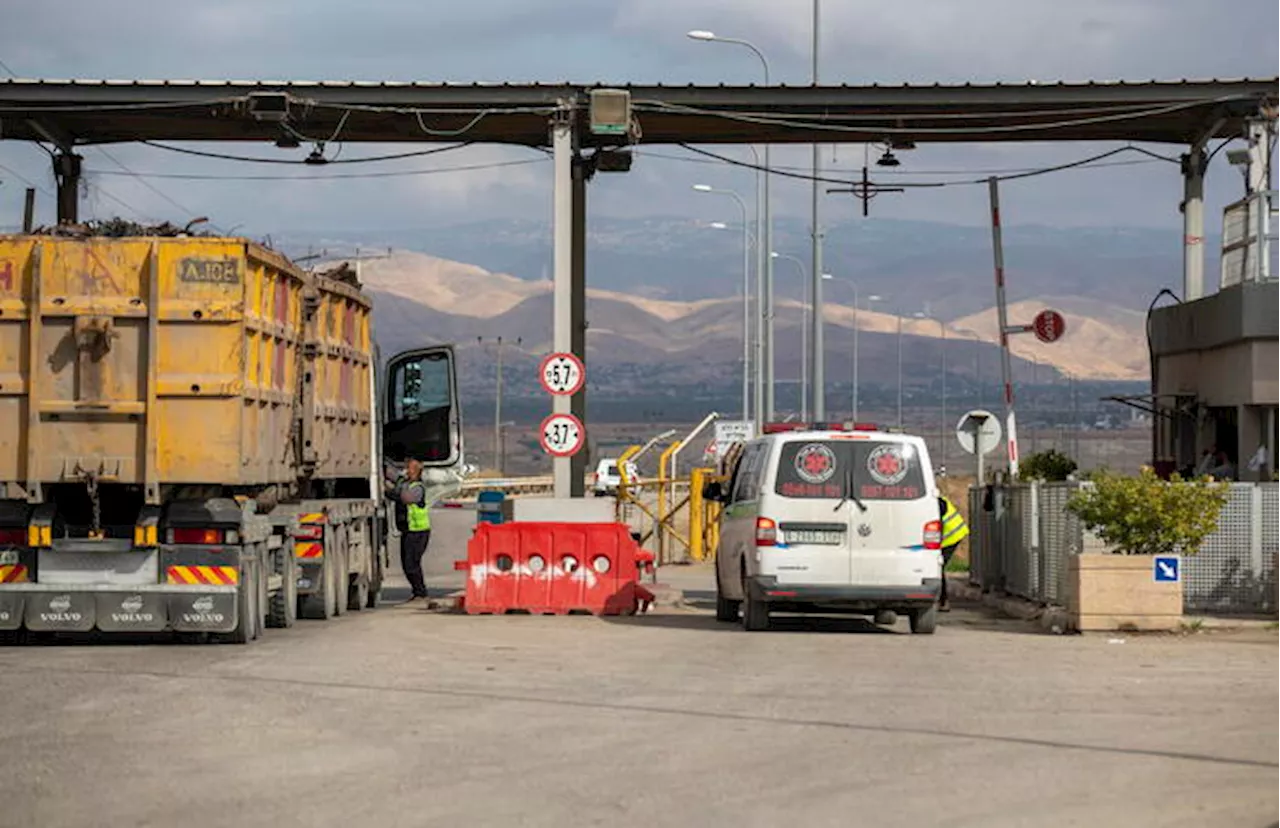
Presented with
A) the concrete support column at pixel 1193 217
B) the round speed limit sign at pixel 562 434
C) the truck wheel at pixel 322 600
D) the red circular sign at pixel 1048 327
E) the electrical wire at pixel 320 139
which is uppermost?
the electrical wire at pixel 320 139

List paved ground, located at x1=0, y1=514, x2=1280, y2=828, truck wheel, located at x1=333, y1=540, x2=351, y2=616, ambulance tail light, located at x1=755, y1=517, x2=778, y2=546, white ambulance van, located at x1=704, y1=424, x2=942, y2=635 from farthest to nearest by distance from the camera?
truck wheel, located at x1=333, y1=540, x2=351, y2=616 < ambulance tail light, located at x1=755, y1=517, x2=778, y2=546 < white ambulance van, located at x1=704, y1=424, x2=942, y2=635 < paved ground, located at x1=0, y1=514, x2=1280, y2=828

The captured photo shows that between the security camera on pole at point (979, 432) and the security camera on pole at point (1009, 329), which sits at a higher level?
the security camera on pole at point (1009, 329)

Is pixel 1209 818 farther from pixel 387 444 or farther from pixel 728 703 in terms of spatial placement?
pixel 387 444

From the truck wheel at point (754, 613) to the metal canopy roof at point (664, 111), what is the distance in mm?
10050

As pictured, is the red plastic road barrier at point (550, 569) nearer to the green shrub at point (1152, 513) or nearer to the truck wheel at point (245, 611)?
the truck wheel at point (245, 611)

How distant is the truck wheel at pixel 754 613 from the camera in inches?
939

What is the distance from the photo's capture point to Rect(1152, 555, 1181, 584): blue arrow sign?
77.4 feet

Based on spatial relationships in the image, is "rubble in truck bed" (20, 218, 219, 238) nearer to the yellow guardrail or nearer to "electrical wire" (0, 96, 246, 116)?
"electrical wire" (0, 96, 246, 116)

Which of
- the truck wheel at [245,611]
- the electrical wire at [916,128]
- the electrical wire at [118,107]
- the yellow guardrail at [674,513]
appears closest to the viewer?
the truck wheel at [245,611]

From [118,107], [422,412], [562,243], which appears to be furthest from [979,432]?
[118,107]

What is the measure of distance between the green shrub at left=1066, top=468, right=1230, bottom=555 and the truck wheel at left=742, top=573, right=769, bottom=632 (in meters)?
3.50

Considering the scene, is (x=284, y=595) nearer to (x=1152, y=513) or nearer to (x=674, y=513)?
(x=1152, y=513)

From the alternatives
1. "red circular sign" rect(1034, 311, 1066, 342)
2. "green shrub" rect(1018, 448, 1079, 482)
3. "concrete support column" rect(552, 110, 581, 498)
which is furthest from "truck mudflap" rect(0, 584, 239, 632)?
"red circular sign" rect(1034, 311, 1066, 342)

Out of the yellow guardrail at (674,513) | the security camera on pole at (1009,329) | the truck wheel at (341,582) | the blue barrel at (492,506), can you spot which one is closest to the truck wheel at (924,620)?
the blue barrel at (492,506)
